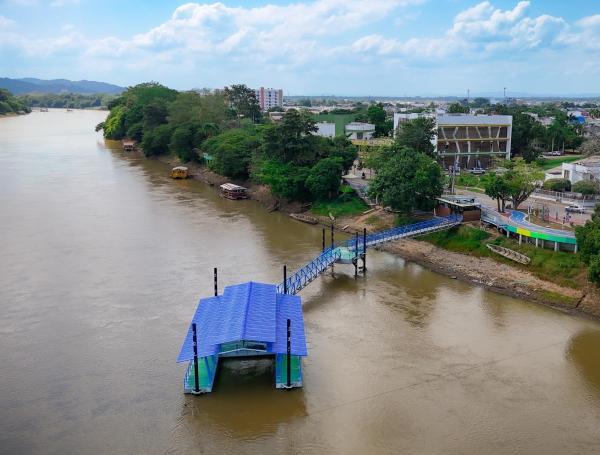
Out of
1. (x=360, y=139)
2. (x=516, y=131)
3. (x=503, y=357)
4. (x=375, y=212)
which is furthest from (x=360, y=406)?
(x=360, y=139)

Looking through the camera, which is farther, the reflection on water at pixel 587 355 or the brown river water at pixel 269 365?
the reflection on water at pixel 587 355

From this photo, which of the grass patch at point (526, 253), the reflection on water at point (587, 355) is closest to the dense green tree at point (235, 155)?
the grass patch at point (526, 253)

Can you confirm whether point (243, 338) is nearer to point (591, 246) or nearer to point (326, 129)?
point (591, 246)

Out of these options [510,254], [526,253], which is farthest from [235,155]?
[526,253]

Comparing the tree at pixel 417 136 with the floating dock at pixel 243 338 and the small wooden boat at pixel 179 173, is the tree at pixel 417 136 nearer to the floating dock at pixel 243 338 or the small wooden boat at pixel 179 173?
the small wooden boat at pixel 179 173

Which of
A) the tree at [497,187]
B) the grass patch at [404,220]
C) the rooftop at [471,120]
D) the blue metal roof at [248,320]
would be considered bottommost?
the blue metal roof at [248,320]

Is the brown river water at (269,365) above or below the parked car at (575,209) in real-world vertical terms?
below
